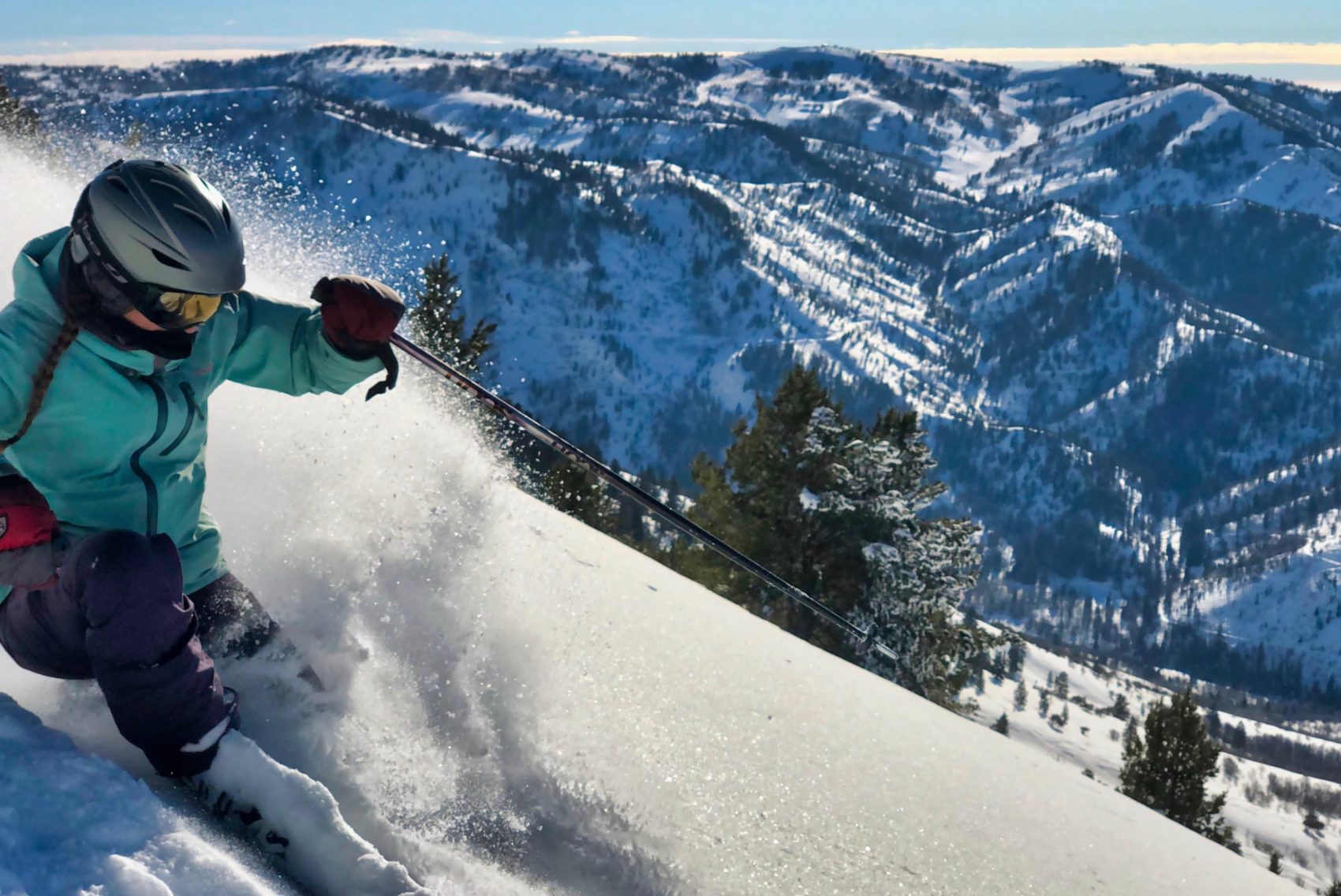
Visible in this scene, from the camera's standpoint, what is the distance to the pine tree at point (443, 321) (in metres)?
24.2

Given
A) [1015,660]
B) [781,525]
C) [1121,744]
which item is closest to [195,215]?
[781,525]

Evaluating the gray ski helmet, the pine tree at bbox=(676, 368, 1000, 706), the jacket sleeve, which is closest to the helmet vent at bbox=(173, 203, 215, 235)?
the gray ski helmet

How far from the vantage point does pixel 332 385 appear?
373cm

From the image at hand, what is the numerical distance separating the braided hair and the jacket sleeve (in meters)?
0.75

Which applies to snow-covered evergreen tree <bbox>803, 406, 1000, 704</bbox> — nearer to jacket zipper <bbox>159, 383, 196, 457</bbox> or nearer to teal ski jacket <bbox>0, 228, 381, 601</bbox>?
teal ski jacket <bbox>0, 228, 381, 601</bbox>

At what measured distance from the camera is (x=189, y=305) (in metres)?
3.00

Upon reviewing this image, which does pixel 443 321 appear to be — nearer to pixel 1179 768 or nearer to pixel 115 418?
pixel 1179 768

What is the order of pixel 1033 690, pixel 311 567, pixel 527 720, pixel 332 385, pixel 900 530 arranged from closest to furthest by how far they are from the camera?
pixel 332 385 → pixel 527 720 → pixel 311 567 → pixel 900 530 → pixel 1033 690

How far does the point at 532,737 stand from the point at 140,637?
1647 millimetres

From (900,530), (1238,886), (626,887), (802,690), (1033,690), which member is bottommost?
(1033,690)

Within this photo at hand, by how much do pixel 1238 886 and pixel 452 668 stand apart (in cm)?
431

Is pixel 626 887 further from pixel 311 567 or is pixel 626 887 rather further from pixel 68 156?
pixel 68 156

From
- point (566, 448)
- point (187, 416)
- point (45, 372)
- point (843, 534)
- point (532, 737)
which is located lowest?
point (843, 534)

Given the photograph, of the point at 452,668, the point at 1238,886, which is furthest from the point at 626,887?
the point at 1238,886
